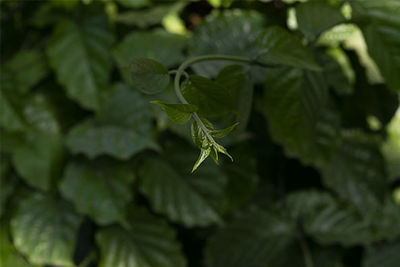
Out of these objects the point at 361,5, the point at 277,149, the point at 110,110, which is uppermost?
the point at 361,5

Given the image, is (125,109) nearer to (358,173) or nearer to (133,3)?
(133,3)

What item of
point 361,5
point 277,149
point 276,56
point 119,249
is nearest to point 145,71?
point 276,56

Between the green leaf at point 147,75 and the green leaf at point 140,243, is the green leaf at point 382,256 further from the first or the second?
the green leaf at point 147,75

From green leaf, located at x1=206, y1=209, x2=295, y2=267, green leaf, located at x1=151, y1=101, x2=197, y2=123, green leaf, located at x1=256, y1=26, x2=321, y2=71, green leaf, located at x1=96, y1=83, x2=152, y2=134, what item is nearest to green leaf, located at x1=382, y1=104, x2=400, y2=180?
green leaf, located at x1=206, y1=209, x2=295, y2=267

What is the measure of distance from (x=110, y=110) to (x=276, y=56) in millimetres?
553

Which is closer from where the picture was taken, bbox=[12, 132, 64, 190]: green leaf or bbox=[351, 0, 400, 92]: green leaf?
bbox=[351, 0, 400, 92]: green leaf

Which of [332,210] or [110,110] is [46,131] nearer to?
[110,110]

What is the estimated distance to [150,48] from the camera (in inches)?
39.1

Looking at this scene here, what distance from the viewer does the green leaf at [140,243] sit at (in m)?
0.96

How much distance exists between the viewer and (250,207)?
3.59 feet

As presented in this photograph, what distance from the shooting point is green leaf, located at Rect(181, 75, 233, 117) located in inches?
→ 16.4

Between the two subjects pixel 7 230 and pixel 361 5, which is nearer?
pixel 361 5

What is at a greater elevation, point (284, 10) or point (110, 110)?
point (284, 10)

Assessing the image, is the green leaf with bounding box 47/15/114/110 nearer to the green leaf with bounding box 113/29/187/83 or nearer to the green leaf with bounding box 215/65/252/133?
the green leaf with bounding box 113/29/187/83
